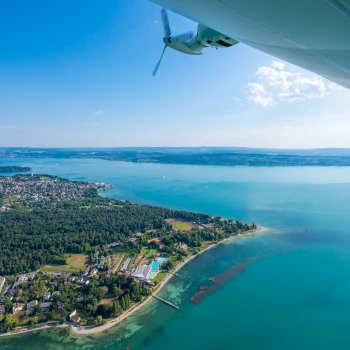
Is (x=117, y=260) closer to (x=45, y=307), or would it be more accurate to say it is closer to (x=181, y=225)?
(x=45, y=307)

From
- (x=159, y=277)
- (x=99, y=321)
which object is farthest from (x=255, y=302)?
(x=99, y=321)

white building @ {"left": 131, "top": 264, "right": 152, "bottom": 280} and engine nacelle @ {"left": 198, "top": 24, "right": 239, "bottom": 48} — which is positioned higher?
engine nacelle @ {"left": 198, "top": 24, "right": 239, "bottom": 48}

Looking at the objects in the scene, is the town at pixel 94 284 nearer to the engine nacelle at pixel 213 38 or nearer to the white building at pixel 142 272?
the white building at pixel 142 272

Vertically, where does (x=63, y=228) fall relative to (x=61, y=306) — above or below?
above

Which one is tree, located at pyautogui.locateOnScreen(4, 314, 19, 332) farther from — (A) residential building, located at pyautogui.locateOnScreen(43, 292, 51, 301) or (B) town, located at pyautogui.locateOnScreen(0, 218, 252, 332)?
(A) residential building, located at pyautogui.locateOnScreen(43, 292, 51, 301)

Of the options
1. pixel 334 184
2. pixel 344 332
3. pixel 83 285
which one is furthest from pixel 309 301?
pixel 334 184

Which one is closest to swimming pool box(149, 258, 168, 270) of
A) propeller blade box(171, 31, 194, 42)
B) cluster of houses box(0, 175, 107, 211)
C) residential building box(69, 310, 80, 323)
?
residential building box(69, 310, 80, 323)
